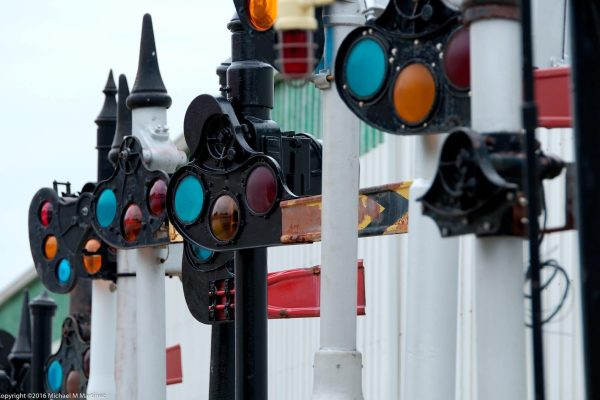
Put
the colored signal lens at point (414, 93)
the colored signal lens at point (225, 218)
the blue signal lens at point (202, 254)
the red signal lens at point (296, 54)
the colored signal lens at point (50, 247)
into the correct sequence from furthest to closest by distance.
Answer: the colored signal lens at point (50, 247) → the blue signal lens at point (202, 254) → the colored signal lens at point (225, 218) → the colored signal lens at point (414, 93) → the red signal lens at point (296, 54)

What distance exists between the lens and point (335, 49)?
6883 millimetres

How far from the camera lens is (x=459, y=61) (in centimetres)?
578

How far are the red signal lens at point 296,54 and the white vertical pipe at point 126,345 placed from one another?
5116 mm

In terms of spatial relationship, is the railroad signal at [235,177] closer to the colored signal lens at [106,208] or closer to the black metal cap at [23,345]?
the colored signal lens at [106,208]

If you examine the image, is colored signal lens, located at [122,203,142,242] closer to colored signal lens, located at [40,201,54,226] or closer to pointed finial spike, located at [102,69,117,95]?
colored signal lens, located at [40,201,54,226]

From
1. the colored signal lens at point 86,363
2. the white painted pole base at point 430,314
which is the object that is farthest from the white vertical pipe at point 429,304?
the colored signal lens at point 86,363

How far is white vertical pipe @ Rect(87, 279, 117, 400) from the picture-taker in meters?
11.0

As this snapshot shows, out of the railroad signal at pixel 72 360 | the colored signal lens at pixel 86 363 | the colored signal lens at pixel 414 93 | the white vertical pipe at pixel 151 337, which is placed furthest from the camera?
the railroad signal at pixel 72 360

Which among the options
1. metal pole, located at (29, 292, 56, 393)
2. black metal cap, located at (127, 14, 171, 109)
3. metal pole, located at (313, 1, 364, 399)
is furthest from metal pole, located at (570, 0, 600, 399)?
metal pole, located at (29, 292, 56, 393)

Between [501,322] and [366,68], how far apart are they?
177 centimetres

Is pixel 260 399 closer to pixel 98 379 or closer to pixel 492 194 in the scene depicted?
pixel 492 194

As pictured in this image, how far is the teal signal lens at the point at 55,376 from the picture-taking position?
12906mm

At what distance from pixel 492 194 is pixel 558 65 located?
151cm

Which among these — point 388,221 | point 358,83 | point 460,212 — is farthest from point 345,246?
point 460,212
